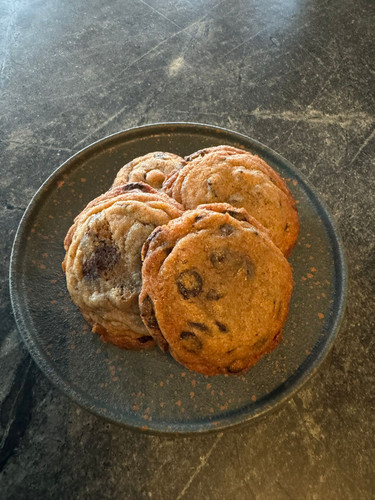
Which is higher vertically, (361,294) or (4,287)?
(4,287)

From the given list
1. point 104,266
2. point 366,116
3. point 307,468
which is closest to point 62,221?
point 104,266

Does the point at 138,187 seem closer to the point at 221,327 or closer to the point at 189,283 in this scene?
the point at 189,283

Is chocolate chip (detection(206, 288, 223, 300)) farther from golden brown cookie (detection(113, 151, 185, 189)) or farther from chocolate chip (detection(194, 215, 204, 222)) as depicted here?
golden brown cookie (detection(113, 151, 185, 189))

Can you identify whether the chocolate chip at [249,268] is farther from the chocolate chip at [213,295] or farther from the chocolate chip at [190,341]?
the chocolate chip at [190,341]

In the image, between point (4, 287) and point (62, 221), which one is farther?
point (4, 287)

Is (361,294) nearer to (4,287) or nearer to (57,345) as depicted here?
(57,345)

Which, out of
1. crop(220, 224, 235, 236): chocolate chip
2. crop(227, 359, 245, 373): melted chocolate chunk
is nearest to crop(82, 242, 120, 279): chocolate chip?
crop(220, 224, 235, 236): chocolate chip

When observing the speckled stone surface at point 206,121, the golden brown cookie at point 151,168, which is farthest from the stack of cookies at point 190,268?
the speckled stone surface at point 206,121
